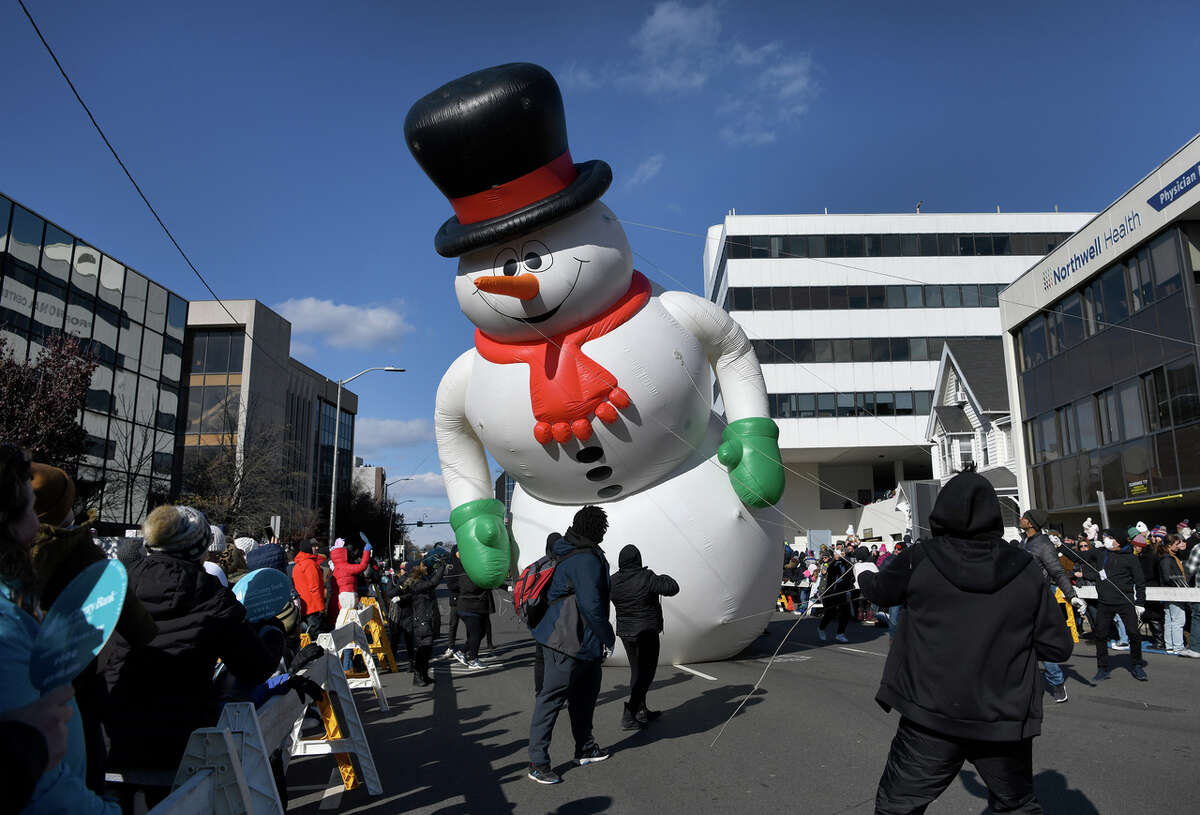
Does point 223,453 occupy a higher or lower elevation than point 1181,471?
higher

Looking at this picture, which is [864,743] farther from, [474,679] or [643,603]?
[474,679]

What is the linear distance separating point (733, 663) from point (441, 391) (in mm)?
4775

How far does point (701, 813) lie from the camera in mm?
4488

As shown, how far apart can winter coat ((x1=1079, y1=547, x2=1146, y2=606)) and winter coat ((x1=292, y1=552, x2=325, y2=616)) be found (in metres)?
8.65

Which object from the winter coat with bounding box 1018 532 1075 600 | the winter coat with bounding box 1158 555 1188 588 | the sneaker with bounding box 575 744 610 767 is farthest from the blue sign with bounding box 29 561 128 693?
the winter coat with bounding box 1158 555 1188 588

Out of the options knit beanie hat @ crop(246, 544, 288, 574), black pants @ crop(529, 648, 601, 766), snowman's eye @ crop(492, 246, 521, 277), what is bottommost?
black pants @ crop(529, 648, 601, 766)

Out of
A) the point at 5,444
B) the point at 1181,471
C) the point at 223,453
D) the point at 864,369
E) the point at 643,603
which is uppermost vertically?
the point at 864,369

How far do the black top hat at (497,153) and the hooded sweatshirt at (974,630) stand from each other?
5.46 metres

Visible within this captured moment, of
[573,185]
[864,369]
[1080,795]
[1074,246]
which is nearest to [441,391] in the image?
[573,185]

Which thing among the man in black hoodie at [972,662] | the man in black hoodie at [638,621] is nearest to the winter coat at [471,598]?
the man in black hoodie at [638,621]

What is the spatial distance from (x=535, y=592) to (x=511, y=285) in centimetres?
337

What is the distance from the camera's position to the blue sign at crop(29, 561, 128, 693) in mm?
1685

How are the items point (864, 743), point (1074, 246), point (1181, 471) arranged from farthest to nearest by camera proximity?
1. point (1074, 246)
2. point (1181, 471)
3. point (864, 743)

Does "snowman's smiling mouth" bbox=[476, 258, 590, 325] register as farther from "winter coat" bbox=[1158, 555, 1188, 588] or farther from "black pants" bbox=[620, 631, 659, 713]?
"winter coat" bbox=[1158, 555, 1188, 588]
